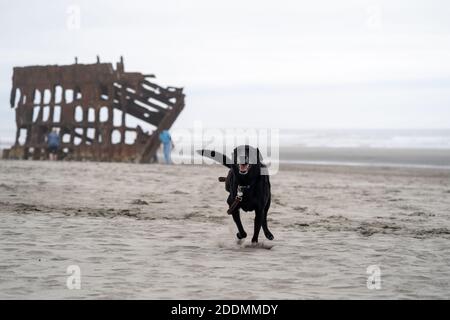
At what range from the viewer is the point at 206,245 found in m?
7.18

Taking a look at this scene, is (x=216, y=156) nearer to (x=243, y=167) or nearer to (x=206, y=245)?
(x=243, y=167)

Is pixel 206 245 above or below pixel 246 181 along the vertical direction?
below

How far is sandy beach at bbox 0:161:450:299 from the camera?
5223 mm

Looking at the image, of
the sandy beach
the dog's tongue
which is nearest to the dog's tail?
the dog's tongue

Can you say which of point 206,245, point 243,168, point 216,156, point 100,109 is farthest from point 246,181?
point 100,109

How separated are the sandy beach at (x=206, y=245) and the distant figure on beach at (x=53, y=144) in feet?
35.1

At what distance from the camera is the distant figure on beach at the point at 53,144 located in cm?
2414

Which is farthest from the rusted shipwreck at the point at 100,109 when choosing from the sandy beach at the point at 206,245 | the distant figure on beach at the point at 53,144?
the sandy beach at the point at 206,245

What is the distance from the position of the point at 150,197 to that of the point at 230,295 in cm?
735

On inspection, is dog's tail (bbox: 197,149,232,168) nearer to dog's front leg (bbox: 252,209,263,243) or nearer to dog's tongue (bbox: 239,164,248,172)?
dog's tongue (bbox: 239,164,248,172)

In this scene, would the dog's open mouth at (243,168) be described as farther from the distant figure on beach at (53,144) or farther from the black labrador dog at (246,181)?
the distant figure on beach at (53,144)

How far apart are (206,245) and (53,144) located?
58.9ft
